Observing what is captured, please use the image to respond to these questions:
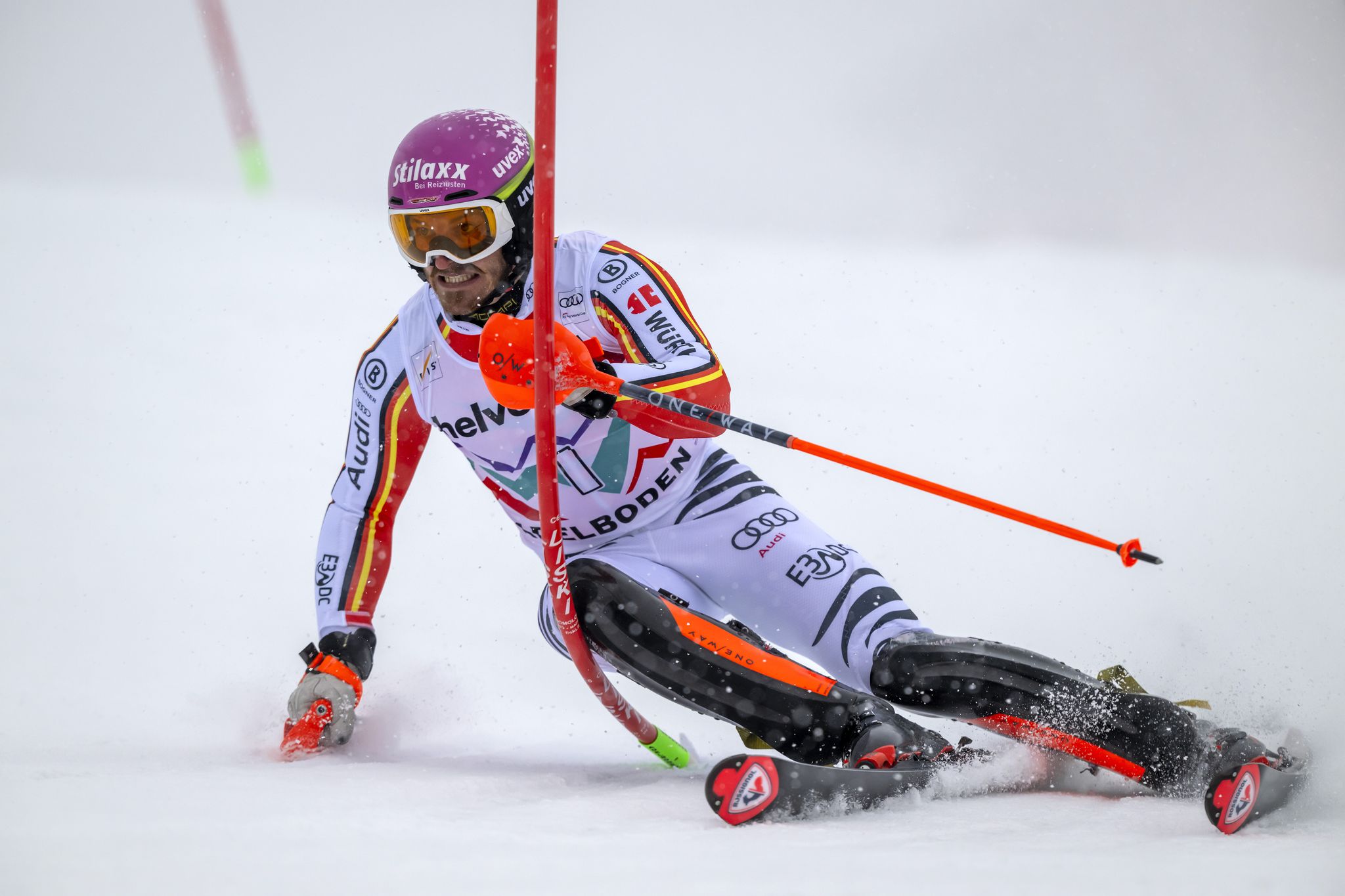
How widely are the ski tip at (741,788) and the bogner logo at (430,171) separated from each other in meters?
1.26

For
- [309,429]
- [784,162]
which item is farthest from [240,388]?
[784,162]

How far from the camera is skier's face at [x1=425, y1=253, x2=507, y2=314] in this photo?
7.36 feet

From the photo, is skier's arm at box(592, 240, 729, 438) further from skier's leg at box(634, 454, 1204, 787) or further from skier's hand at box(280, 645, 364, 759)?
skier's hand at box(280, 645, 364, 759)

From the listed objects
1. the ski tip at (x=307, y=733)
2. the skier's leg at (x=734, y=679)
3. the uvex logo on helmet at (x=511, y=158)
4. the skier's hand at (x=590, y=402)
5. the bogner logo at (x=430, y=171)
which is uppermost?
the uvex logo on helmet at (x=511, y=158)

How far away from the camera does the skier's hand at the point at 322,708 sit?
91.9 inches

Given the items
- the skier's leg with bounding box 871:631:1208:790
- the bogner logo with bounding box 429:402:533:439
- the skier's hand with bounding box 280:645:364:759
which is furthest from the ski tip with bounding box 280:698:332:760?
the skier's leg with bounding box 871:631:1208:790

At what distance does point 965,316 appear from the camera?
22.5 feet

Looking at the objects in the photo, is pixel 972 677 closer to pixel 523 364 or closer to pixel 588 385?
pixel 588 385

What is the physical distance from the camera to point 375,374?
2.51m

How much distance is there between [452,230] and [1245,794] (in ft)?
5.58

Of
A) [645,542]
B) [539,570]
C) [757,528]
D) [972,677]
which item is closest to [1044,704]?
[972,677]

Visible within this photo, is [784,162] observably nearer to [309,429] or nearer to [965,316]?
[965,316]

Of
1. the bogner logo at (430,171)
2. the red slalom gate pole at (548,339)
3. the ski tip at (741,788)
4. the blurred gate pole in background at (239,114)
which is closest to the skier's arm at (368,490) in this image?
the bogner logo at (430,171)

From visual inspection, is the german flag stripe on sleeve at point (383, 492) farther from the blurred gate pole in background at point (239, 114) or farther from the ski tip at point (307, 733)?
the blurred gate pole in background at point (239, 114)
